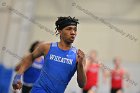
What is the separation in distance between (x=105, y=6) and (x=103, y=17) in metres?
0.65

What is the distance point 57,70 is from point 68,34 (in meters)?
0.51

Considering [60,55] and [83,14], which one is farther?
[83,14]

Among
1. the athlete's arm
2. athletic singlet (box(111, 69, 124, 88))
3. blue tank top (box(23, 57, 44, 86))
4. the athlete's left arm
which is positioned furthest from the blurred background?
the athlete's left arm

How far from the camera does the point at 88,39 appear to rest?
70.6 ft

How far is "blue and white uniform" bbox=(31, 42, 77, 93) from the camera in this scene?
5863 millimetres

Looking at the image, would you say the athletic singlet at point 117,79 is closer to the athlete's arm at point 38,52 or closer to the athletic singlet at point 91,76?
the athletic singlet at point 91,76

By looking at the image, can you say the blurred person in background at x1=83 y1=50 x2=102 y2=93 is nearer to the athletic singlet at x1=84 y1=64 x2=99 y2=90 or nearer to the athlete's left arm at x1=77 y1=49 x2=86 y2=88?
the athletic singlet at x1=84 y1=64 x2=99 y2=90

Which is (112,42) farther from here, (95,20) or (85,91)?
(85,91)

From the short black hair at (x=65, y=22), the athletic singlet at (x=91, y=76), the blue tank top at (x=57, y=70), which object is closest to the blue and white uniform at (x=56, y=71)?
the blue tank top at (x=57, y=70)

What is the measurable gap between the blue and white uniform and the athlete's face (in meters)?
0.21

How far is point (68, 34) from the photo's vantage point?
5.86 meters

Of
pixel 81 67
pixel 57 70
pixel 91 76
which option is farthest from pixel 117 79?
pixel 81 67

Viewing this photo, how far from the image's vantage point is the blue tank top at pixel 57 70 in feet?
19.2

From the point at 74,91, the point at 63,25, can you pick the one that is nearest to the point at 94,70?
the point at 74,91
